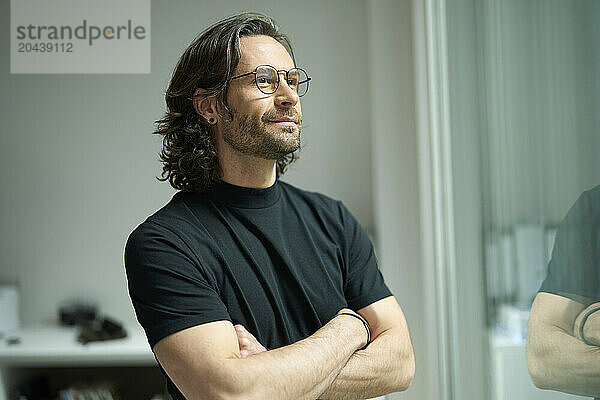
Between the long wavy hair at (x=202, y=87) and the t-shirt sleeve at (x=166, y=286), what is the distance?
200 mm

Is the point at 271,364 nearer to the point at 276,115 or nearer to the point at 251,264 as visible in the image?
the point at 251,264

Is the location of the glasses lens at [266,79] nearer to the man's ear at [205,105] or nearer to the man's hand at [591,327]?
the man's ear at [205,105]

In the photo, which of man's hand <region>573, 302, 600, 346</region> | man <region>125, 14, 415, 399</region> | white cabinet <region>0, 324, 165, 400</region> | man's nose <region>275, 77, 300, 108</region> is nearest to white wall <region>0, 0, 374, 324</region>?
white cabinet <region>0, 324, 165, 400</region>

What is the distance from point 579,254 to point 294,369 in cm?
47

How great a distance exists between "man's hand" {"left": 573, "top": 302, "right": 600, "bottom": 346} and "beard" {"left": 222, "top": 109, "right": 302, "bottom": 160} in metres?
0.56

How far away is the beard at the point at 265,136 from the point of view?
1.16 m

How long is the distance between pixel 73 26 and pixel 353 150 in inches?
42.1

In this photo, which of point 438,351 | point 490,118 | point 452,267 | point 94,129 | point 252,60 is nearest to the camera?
point 252,60

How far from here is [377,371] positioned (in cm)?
111

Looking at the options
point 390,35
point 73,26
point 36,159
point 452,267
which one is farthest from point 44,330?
point 390,35

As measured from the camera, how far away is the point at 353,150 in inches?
94.8

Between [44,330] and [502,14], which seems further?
[44,330]

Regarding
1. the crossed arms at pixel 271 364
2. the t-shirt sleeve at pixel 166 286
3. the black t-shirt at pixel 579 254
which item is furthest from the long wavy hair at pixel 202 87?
the black t-shirt at pixel 579 254

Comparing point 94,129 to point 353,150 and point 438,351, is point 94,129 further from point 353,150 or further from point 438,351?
point 438,351
